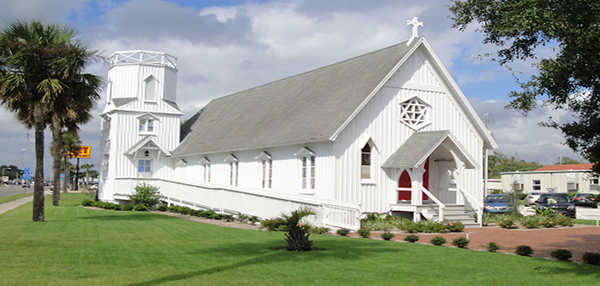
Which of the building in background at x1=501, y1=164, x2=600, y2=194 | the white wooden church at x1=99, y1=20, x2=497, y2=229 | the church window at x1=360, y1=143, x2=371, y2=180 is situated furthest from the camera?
the building in background at x1=501, y1=164, x2=600, y2=194

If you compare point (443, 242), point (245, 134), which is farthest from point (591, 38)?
point (245, 134)

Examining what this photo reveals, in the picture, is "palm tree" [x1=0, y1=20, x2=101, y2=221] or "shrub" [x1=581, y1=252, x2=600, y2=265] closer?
"shrub" [x1=581, y1=252, x2=600, y2=265]

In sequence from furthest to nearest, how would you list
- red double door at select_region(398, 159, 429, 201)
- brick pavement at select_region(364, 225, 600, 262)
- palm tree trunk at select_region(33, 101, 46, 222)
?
red double door at select_region(398, 159, 429, 201)
palm tree trunk at select_region(33, 101, 46, 222)
brick pavement at select_region(364, 225, 600, 262)

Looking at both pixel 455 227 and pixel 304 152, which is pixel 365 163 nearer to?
pixel 304 152

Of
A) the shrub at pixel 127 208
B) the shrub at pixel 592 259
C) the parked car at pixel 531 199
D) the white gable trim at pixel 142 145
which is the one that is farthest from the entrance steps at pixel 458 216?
the white gable trim at pixel 142 145

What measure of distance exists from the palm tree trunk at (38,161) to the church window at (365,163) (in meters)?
12.8

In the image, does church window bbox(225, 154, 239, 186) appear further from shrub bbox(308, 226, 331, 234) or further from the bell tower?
shrub bbox(308, 226, 331, 234)

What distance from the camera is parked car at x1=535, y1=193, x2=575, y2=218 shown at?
1289 inches

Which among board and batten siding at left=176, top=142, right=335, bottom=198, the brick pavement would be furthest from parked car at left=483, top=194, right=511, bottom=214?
board and batten siding at left=176, top=142, right=335, bottom=198

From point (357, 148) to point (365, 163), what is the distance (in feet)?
2.74

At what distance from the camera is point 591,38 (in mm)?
9070

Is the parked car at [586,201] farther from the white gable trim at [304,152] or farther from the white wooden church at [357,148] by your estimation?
the white gable trim at [304,152]

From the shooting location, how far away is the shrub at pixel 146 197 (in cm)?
3247

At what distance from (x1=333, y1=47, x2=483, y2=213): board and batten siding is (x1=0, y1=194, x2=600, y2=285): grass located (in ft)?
22.4
